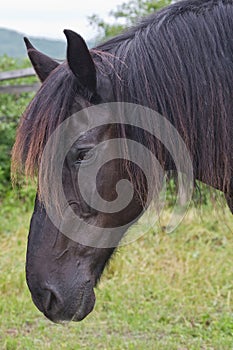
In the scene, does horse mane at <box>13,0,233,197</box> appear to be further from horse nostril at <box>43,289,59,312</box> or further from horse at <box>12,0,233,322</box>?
horse nostril at <box>43,289,59,312</box>

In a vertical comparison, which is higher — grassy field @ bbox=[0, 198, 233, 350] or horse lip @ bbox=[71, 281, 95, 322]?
horse lip @ bbox=[71, 281, 95, 322]

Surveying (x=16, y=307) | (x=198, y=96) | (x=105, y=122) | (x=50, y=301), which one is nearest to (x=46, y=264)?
(x=50, y=301)

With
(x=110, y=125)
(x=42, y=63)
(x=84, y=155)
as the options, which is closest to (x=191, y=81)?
(x=110, y=125)

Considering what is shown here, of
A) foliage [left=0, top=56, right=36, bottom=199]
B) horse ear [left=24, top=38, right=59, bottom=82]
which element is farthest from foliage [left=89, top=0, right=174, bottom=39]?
horse ear [left=24, top=38, right=59, bottom=82]

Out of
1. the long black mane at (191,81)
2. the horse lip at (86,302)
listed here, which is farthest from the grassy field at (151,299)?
the long black mane at (191,81)

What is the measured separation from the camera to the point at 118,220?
2141mm

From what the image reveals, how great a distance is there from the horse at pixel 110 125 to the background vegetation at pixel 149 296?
0.32 m

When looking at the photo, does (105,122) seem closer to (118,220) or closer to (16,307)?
(118,220)

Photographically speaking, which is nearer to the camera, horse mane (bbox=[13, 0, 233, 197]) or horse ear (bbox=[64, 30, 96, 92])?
horse ear (bbox=[64, 30, 96, 92])

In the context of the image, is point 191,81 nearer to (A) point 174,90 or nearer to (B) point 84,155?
(A) point 174,90

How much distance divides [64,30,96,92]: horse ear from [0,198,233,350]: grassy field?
0.74m

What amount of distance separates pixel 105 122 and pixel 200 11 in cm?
56

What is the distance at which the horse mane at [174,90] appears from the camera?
2.02m

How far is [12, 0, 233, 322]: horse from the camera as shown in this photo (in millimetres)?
2006
